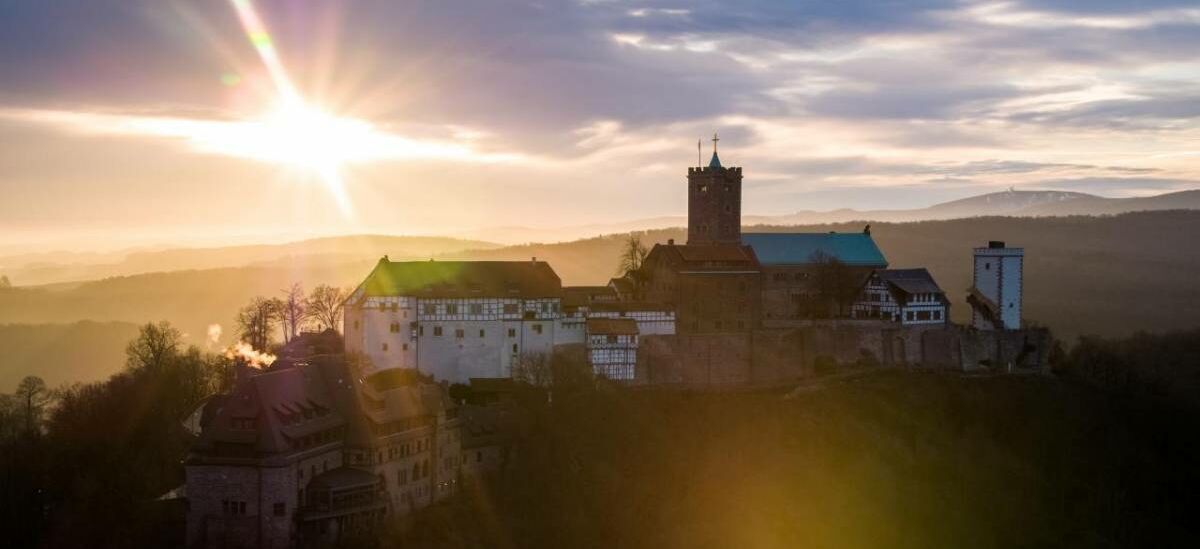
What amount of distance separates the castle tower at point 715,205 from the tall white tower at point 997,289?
1543 cm

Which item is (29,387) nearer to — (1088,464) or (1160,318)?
(1088,464)

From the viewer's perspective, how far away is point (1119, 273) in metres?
172

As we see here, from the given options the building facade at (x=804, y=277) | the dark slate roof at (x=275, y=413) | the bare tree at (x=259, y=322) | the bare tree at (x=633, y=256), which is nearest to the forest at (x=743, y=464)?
the bare tree at (x=259, y=322)

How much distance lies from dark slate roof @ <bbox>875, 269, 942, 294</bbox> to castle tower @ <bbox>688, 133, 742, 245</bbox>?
9699mm

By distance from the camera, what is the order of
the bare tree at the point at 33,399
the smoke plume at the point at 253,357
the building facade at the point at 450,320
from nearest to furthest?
1. the smoke plume at the point at 253,357
2. the bare tree at the point at 33,399
3. the building facade at the point at 450,320

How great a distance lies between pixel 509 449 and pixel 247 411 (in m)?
15.4

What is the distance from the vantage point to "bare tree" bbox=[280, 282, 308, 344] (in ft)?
229

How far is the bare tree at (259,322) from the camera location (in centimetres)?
6619

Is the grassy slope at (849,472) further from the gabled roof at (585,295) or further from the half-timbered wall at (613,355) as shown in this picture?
the gabled roof at (585,295)

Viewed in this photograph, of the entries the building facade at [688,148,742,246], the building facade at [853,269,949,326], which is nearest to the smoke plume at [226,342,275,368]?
the building facade at [688,148,742,246]

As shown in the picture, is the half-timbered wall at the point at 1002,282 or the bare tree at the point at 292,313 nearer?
the bare tree at the point at 292,313

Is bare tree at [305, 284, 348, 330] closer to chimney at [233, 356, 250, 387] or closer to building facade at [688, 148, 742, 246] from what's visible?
chimney at [233, 356, 250, 387]

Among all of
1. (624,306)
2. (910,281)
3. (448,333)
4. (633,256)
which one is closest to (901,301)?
(910,281)

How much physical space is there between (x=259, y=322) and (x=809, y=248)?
1358 inches
